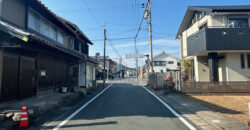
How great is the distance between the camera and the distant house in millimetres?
5226

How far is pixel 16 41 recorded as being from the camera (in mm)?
5094

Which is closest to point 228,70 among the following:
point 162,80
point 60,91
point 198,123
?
point 162,80

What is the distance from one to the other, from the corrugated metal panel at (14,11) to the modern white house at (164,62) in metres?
36.9

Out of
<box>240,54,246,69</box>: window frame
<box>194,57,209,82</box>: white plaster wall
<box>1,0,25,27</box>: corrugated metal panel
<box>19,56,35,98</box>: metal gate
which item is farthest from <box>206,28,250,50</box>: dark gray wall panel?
<box>1,0,25,27</box>: corrugated metal panel

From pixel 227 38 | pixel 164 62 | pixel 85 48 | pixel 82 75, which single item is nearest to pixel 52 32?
pixel 82 75

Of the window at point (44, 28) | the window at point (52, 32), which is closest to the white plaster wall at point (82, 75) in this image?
the window at point (52, 32)

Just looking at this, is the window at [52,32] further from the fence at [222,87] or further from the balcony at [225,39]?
the balcony at [225,39]

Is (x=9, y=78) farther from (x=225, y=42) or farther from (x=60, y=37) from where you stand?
(x=225, y=42)

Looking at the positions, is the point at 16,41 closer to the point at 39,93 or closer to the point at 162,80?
the point at 39,93

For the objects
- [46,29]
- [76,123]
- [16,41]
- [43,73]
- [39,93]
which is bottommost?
[76,123]

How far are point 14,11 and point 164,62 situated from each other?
3897cm

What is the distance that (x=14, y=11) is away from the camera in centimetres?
640

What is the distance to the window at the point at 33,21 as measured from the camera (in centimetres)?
735

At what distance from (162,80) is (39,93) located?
39.5 ft
